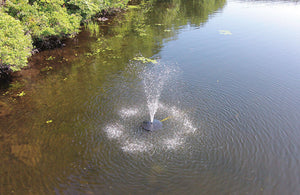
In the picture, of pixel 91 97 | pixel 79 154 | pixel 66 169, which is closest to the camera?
pixel 66 169

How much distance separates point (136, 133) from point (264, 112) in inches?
321

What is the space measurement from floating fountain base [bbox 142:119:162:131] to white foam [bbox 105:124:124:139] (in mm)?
1327

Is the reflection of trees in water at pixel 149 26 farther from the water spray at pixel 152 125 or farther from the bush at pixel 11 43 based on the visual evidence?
the water spray at pixel 152 125

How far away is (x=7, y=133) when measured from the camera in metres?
11.5

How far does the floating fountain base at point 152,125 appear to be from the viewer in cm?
1171

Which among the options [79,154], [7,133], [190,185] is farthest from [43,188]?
[190,185]

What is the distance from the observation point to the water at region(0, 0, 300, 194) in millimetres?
9148

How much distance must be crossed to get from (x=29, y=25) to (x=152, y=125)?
1437cm

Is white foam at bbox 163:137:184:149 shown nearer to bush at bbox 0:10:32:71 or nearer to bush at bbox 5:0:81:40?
bush at bbox 0:10:32:71

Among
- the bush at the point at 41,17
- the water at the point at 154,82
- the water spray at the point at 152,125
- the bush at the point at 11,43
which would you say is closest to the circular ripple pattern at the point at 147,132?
the water spray at the point at 152,125

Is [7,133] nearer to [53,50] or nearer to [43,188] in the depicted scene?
[43,188]

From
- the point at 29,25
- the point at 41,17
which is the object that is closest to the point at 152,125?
the point at 29,25

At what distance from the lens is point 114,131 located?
459 inches

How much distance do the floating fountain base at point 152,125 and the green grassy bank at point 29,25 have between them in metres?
10.2
